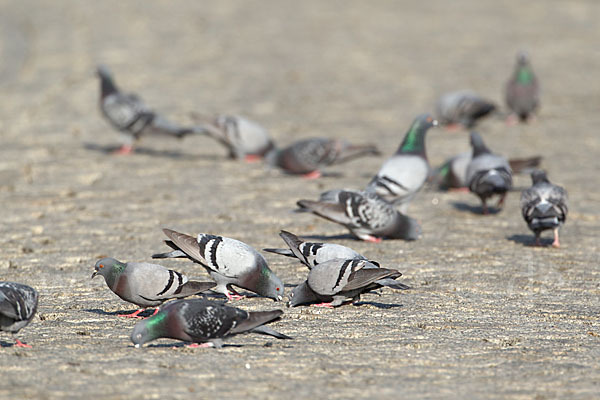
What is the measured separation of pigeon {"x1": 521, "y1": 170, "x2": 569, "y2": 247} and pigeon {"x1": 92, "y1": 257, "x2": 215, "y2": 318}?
333 cm

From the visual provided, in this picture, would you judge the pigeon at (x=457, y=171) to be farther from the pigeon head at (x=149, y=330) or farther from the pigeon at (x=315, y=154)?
the pigeon head at (x=149, y=330)

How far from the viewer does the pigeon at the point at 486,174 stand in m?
9.38

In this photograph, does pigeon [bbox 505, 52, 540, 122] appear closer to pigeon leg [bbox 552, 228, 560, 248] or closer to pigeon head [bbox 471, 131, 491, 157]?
pigeon head [bbox 471, 131, 491, 157]

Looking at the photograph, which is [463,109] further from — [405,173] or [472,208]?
[405,173]

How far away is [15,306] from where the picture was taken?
16.8 ft

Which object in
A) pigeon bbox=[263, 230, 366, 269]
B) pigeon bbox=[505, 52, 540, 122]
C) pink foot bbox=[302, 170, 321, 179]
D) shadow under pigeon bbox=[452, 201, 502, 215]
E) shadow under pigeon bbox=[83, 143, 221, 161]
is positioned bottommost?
shadow under pigeon bbox=[452, 201, 502, 215]

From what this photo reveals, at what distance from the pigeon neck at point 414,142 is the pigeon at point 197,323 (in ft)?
14.8

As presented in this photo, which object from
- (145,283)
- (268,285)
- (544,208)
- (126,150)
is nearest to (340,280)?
(268,285)

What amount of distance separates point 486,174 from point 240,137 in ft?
11.8

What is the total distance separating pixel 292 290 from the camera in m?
6.73

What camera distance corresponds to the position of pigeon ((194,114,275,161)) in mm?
12055

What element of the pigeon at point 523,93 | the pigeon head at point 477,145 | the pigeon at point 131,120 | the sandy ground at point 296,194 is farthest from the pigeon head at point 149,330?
the pigeon at point 523,93

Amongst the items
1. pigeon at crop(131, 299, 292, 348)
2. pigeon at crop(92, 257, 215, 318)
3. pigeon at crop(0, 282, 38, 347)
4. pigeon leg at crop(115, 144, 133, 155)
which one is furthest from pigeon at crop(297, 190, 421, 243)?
pigeon leg at crop(115, 144, 133, 155)

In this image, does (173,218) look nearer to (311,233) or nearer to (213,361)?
(311,233)
